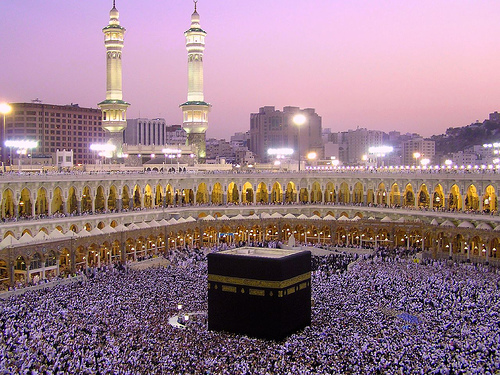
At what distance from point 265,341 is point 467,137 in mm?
125291

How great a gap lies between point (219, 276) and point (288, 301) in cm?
325

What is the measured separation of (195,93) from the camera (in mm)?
64875

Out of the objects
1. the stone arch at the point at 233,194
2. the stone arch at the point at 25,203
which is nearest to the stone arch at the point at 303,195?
the stone arch at the point at 233,194

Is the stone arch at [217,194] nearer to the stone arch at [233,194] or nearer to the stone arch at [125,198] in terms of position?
the stone arch at [233,194]

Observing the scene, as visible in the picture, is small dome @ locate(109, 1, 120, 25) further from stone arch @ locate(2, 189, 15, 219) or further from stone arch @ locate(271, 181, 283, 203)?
stone arch @ locate(2, 189, 15, 219)

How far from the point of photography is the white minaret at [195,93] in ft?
212

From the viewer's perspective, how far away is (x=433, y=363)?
62.2 feet

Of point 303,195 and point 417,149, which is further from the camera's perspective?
point 417,149

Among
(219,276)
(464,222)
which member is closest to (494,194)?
(464,222)

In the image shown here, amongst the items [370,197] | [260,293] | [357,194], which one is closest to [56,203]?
[357,194]

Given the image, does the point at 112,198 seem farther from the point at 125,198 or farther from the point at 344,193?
the point at 344,193

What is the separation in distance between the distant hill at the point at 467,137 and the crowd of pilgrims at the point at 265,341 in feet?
336

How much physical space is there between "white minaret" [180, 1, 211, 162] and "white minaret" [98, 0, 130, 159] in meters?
7.51

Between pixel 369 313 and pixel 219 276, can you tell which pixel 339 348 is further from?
pixel 219 276
